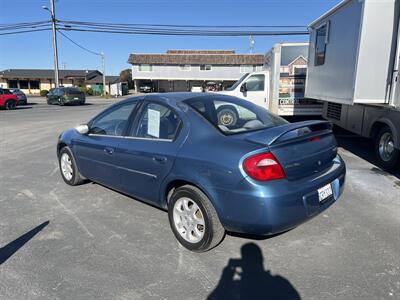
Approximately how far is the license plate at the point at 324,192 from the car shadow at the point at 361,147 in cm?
346

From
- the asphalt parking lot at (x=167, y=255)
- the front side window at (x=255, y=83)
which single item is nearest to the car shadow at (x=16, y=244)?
the asphalt parking lot at (x=167, y=255)

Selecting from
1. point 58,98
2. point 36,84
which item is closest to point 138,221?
point 58,98

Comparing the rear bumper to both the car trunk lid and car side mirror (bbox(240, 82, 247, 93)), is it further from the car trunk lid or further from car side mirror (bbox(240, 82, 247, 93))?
car side mirror (bbox(240, 82, 247, 93))

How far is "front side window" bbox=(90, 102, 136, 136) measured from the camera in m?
4.18

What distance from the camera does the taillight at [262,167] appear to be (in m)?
2.82

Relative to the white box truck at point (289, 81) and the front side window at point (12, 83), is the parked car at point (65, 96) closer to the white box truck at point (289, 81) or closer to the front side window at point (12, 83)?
the white box truck at point (289, 81)

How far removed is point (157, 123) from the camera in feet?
12.2

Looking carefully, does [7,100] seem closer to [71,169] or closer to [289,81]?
[289,81]

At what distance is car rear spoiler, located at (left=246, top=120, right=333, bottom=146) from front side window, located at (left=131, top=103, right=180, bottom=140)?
34.8 inches

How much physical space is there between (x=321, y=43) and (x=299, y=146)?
637 centimetres

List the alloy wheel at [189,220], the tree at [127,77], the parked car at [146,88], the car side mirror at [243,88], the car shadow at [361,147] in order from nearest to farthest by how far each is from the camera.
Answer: the alloy wheel at [189,220] → the car shadow at [361,147] → the car side mirror at [243,88] → the parked car at [146,88] → the tree at [127,77]

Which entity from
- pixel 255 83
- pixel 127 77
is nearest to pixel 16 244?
pixel 255 83

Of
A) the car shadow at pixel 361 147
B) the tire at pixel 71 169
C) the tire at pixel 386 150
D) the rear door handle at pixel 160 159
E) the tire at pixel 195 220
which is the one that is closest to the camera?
the tire at pixel 195 220

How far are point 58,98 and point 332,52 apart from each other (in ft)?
84.4
